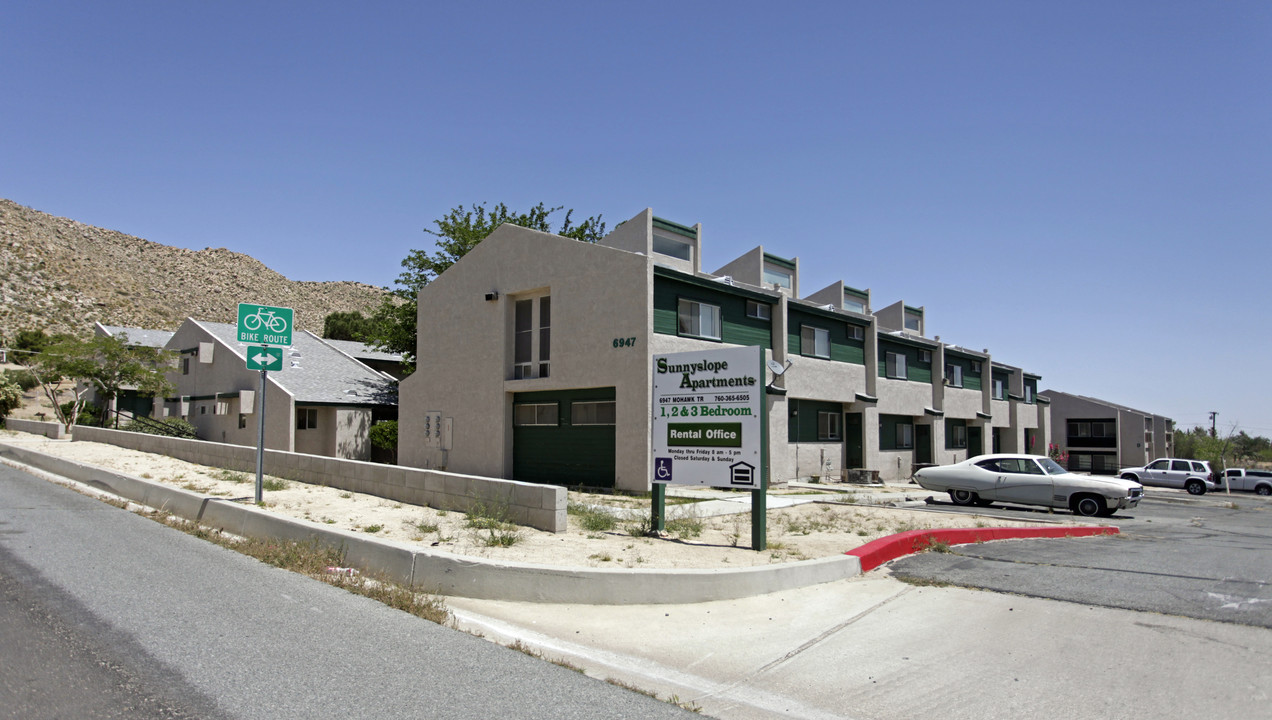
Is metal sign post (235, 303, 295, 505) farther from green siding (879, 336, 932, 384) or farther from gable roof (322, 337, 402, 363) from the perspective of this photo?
gable roof (322, 337, 402, 363)

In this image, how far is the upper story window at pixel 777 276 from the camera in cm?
3284

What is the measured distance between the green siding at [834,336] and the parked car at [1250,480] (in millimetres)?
23517

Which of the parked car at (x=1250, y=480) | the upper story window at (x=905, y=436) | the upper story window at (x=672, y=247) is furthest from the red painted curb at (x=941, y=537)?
the parked car at (x=1250, y=480)

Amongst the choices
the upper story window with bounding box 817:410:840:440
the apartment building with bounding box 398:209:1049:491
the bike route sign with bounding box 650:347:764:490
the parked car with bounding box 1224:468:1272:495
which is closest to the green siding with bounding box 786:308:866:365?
the apartment building with bounding box 398:209:1049:491

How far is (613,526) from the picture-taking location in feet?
39.0

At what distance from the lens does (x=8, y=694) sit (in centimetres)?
475

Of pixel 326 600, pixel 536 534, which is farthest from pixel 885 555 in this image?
pixel 326 600

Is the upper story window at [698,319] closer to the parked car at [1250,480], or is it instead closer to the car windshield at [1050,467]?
the car windshield at [1050,467]

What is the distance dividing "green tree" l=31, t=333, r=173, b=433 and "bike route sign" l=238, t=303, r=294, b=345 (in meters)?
30.2

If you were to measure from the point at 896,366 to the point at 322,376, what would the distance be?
27.4 m

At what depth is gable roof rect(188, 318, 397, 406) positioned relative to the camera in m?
34.5

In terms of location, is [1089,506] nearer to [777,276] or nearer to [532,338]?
[532,338]


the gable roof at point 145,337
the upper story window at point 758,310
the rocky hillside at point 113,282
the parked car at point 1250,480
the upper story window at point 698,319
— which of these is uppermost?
the rocky hillside at point 113,282

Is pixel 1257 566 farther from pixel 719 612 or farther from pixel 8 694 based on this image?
pixel 8 694
